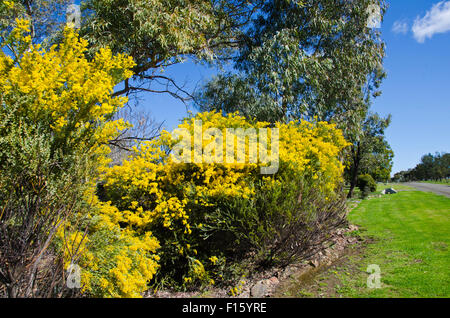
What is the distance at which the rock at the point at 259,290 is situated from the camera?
4309 millimetres

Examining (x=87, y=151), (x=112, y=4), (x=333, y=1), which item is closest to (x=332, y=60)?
(x=333, y=1)

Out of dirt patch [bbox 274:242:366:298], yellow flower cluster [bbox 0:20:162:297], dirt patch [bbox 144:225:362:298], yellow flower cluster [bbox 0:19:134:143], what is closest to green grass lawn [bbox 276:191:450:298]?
dirt patch [bbox 274:242:366:298]

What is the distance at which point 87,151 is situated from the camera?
396cm

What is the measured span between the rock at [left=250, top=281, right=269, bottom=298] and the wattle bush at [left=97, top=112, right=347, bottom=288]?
1.48 feet

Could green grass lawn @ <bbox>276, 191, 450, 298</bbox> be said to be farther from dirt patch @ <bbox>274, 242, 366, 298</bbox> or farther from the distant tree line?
the distant tree line

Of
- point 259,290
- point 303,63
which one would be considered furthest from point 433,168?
point 259,290

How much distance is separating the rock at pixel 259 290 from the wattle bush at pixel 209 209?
1.48 ft

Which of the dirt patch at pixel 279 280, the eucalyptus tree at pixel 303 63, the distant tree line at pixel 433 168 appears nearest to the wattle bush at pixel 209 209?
the dirt patch at pixel 279 280

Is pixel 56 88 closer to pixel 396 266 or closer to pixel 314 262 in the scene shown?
pixel 314 262

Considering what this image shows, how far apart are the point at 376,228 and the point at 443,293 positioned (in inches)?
172

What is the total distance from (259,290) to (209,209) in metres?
1.45

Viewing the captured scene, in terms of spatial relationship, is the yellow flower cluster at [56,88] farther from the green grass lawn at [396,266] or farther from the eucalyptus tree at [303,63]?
the eucalyptus tree at [303,63]

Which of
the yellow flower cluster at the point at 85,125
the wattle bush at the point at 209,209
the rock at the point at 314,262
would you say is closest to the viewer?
the yellow flower cluster at the point at 85,125
